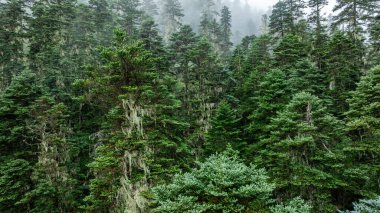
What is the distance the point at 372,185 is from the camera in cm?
1608

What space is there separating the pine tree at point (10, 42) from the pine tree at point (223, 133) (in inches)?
702

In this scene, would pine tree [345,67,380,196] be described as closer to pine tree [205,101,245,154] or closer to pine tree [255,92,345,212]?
pine tree [255,92,345,212]

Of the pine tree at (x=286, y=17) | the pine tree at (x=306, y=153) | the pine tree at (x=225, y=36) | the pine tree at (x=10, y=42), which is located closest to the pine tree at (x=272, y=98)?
the pine tree at (x=306, y=153)

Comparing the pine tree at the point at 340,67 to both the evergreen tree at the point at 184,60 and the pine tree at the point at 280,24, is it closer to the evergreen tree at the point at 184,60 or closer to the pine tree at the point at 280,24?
the pine tree at the point at 280,24

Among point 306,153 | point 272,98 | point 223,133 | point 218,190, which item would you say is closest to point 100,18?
point 223,133

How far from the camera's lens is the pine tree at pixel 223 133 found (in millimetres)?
23016

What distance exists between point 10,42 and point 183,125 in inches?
727

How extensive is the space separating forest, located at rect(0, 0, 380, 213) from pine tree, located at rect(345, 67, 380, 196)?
0.30 feet

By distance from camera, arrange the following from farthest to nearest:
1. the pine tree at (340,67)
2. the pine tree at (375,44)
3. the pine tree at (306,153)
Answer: the pine tree at (375,44) < the pine tree at (340,67) < the pine tree at (306,153)

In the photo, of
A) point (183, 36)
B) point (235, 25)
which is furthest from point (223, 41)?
point (235, 25)

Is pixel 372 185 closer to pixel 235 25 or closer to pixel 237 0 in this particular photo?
pixel 235 25

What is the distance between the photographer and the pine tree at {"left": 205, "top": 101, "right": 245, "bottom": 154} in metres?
23.0

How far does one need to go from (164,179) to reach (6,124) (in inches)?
475

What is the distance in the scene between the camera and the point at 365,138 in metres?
16.5
